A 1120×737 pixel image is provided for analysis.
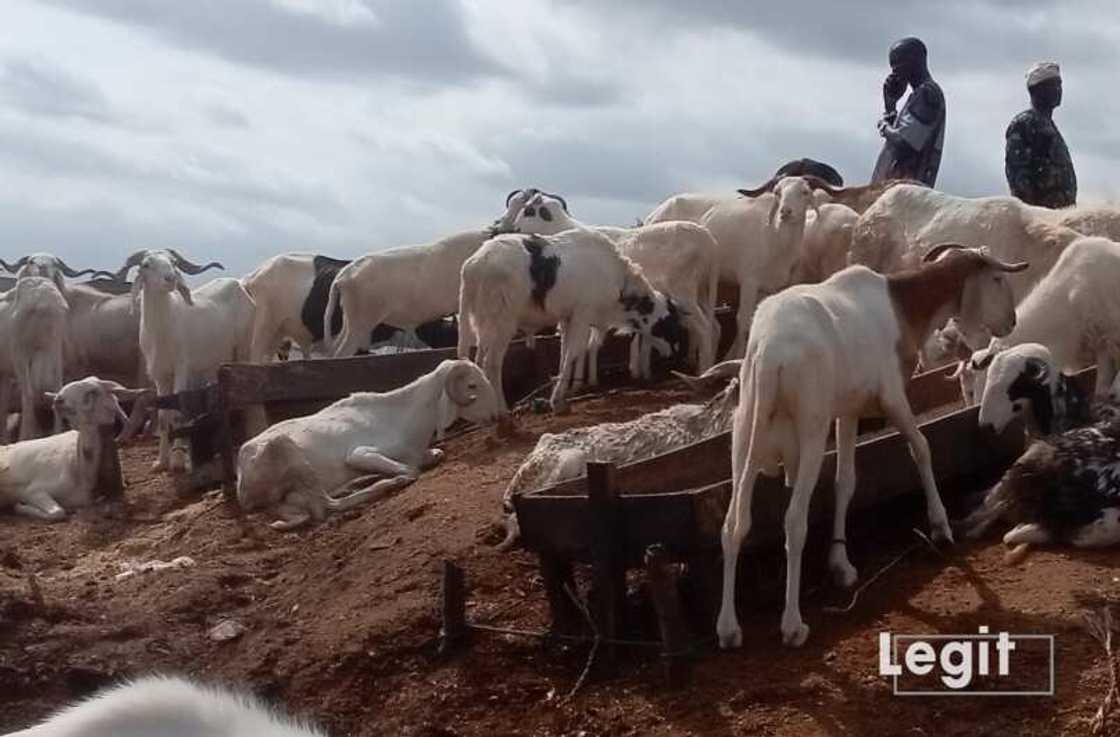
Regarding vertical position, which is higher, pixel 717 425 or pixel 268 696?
pixel 717 425

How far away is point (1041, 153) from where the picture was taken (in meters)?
14.2

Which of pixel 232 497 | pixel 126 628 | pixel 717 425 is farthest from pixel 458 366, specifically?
pixel 126 628

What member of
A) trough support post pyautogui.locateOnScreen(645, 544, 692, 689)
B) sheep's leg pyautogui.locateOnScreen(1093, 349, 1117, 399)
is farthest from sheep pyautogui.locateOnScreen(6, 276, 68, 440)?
trough support post pyautogui.locateOnScreen(645, 544, 692, 689)

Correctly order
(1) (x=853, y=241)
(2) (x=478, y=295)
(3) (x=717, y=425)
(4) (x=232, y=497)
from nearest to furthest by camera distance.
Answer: (3) (x=717, y=425) → (4) (x=232, y=497) → (2) (x=478, y=295) → (1) (x=853, y=241)

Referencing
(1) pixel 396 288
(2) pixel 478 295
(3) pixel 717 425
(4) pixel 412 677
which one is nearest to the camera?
(4) pixel 412 677

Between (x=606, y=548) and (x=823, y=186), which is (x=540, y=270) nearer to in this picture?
(x=823, y=186)

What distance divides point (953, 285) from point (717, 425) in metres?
1.81

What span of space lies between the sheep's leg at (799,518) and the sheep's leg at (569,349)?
5.78m

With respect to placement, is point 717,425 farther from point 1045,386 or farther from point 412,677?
point 412,677

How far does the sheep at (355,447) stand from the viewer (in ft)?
37.7

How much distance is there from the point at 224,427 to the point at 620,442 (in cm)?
421

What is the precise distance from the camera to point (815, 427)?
7227 mm

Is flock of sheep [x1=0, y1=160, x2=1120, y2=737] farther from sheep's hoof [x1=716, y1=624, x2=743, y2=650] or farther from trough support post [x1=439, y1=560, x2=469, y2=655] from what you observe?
trough support post [x1=439, y1=560, x2=469, y2=655]

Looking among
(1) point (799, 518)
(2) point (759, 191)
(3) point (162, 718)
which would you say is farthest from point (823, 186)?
(3) point (162, 718)
